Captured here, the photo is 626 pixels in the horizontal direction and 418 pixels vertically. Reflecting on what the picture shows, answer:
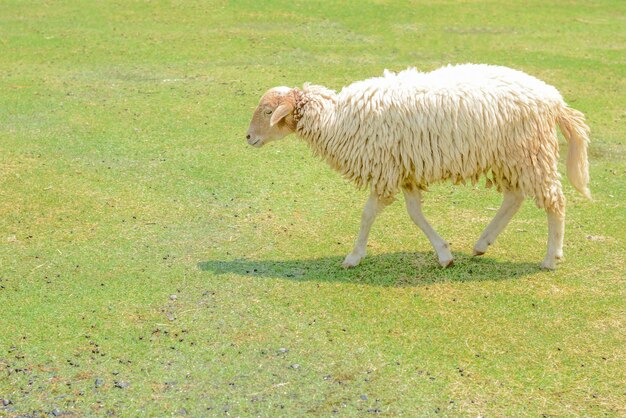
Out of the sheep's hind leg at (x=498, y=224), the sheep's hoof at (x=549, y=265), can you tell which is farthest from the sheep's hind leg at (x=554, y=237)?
the sheep's hind leg at (x=498, y=224)

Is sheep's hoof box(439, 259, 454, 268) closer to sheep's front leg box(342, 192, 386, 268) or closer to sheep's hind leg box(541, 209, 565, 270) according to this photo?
sheep's front leg box(342, 192, 386, 268)

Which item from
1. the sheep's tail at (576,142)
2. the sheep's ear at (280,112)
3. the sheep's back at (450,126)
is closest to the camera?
the sheep's back at (450,126)

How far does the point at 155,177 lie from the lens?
10461 mm

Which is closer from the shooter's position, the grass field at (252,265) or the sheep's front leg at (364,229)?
the grass field at (252,265)

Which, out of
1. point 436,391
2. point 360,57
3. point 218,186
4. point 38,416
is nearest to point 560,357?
point 436,391

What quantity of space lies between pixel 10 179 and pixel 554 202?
5.88 meters

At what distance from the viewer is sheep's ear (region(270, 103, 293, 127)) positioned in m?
8.41

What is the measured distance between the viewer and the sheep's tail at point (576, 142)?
325 inches

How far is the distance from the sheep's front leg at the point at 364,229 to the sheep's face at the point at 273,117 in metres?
1.04

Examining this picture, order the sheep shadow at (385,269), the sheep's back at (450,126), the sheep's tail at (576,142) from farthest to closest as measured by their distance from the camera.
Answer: the sheep's tail at (576,142) → the sheep shadow at (385,269) → the sheep's back at (450,126)

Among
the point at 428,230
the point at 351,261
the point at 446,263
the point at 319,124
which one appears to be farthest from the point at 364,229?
the point at 319,124

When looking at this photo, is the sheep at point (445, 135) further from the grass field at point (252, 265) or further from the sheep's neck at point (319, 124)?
the grass field at point (252, 265)

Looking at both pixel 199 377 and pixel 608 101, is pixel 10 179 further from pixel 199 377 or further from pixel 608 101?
pixel 608 101

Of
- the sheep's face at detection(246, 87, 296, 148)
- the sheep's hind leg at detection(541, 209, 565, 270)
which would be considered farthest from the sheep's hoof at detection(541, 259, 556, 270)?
the sheep's face at detection(246, 87, 296, 148)
